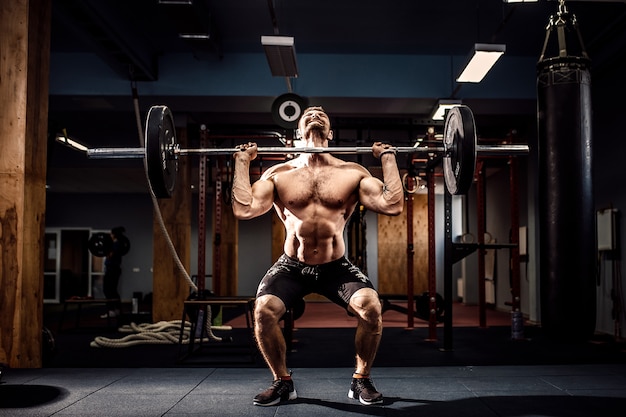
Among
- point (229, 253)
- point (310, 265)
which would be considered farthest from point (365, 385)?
point (229, 253)

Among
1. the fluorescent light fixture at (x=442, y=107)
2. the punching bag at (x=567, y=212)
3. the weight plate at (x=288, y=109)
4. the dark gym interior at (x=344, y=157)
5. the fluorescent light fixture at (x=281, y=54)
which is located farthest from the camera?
the fluorescent light fixture at (x=442, y=107)

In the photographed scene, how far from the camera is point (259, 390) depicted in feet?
10.6

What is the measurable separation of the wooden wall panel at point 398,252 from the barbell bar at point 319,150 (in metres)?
8.93

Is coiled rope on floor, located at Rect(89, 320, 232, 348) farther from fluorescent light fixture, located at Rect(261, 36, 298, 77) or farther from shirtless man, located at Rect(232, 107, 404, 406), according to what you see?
fluorescent light fixture, located at Rect(261, 36, 298, 77)

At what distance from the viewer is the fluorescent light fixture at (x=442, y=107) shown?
240 inches

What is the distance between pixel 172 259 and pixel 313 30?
314 centimetres

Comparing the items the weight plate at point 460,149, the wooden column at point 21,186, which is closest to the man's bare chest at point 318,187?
the weight plate at point 460,149

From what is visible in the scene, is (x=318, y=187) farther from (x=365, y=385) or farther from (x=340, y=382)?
(x=340, y=382)

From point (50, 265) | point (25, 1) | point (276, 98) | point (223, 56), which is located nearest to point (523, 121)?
point (276, 98)

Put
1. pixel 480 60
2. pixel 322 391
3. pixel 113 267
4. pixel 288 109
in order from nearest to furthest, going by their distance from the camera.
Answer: pixel 322 391, pixel 480 60, pixel 288 109, pixel 113 267

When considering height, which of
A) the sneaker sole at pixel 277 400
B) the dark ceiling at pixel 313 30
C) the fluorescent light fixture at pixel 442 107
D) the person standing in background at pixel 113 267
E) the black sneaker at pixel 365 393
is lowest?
the sneaker sole at pixel 277 400

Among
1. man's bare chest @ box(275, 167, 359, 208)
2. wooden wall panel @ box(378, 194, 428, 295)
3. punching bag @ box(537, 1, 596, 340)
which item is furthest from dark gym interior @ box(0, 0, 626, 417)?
wooden wall panel @ box(378, 194, 428, 295)

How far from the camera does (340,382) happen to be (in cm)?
343

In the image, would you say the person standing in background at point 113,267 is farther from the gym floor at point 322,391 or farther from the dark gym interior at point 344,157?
the gym floor at point 322,391
